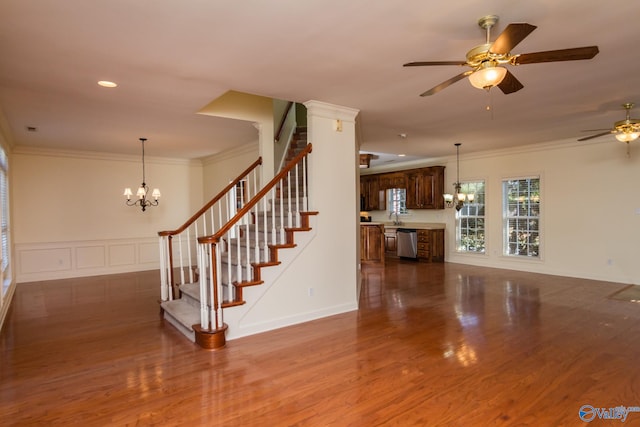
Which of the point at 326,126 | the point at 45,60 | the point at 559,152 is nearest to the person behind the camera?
the point at 45,60

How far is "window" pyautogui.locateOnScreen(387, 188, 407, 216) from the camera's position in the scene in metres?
10.0

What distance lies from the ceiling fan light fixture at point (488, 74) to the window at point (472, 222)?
6389 mm

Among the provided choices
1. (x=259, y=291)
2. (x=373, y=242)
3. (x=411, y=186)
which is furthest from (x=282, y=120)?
(x=411, y=186)

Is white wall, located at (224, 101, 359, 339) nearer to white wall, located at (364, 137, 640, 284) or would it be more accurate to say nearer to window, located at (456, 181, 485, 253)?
white wall, located at (364, 137, 640, 284)

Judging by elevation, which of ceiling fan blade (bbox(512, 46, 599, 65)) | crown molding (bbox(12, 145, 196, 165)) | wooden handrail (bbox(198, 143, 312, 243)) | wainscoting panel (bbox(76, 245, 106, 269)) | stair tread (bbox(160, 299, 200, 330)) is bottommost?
stair tread (bbox(160, 299, 200, 330))

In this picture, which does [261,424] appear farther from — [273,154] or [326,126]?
[273,154]

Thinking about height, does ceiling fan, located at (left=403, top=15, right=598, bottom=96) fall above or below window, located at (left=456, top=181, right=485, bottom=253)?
above

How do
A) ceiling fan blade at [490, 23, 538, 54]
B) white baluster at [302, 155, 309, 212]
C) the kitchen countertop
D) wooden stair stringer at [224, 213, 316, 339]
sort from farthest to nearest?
the kitchen countertop, white baluster at [302, 155, 309, 212], wooden stair stringer at [224, 213, 316, 339], ceiling fan blade at [490, 23, 538, 54]

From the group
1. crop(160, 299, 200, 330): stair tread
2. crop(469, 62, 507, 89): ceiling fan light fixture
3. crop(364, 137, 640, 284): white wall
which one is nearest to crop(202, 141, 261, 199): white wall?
crop(160, 299, 200, 330): stair tread

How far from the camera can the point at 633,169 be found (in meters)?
5.92

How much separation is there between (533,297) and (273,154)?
4466 millimetres

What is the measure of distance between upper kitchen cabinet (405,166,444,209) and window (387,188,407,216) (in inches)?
21.9

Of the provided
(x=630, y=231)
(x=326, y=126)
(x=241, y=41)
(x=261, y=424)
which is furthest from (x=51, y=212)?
(x=630, y=231)

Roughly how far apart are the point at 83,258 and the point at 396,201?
7934 millimetres
